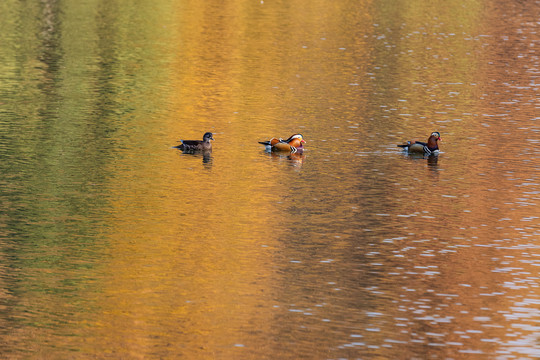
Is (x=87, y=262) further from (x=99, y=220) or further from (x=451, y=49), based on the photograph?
(x=451, y=49)

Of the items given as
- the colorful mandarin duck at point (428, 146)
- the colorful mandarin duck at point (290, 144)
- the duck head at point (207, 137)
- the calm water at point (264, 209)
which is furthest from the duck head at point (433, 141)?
the duck head at point (207, 137)

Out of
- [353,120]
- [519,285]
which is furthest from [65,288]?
[353,120]

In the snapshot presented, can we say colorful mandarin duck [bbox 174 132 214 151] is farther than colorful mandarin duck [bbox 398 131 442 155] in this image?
No

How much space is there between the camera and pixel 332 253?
21.8 metres

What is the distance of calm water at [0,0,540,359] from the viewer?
1747cm

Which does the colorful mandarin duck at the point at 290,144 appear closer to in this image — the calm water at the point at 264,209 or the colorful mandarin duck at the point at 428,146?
the calm water at the point at 264,209

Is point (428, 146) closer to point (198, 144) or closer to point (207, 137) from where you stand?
point (207, 137)

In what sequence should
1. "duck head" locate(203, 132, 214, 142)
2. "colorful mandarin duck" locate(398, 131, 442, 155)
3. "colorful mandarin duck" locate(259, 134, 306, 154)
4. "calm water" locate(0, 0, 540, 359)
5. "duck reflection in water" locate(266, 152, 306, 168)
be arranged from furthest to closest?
"colorful mandarin duck" locate(398, 131, 442, 155), "duck head" locate(203, 132, 214, 142), "colorful mandarin duck" locate(259, 134, 306, 154), "duck reflection in water" locate(266, 152, 306, 168), "calm water" locate(0, 0, 540, 359)

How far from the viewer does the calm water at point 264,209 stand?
1747cm

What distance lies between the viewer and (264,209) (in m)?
25.4

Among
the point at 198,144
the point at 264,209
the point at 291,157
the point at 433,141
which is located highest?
the point at 433,141

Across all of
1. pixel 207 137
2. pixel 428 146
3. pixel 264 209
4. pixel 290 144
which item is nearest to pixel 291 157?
pixel 290 144

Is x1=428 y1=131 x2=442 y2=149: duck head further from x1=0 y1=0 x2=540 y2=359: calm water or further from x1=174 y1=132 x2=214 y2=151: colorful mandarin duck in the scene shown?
x1=174 y1=132 x2=214 y2=151: colorful mandarin duck

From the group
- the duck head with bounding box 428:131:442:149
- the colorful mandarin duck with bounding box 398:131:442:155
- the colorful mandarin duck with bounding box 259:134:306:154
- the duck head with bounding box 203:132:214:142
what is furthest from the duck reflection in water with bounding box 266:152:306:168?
the duck head with bounding box 428:131:442:149
